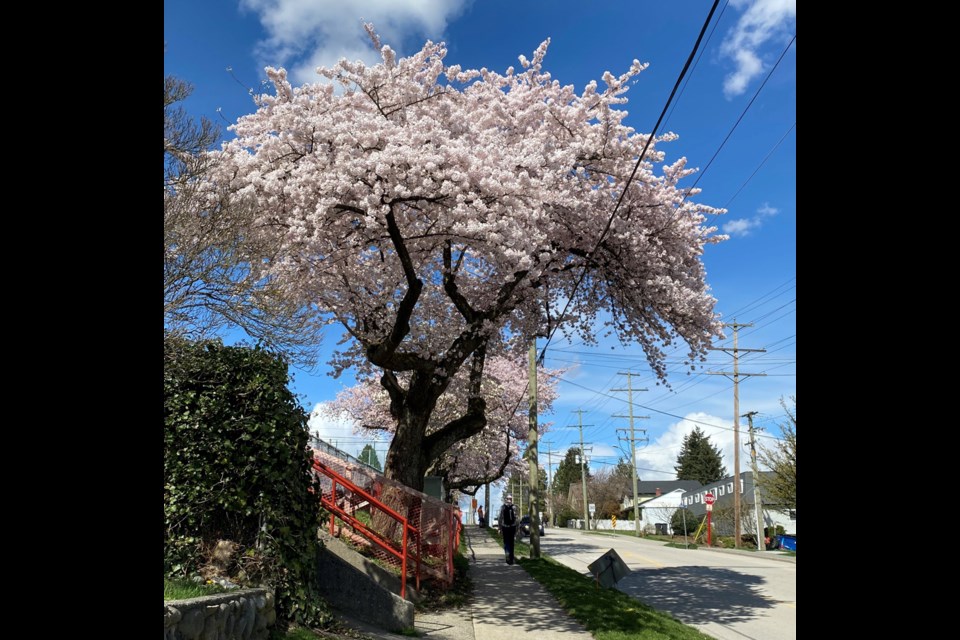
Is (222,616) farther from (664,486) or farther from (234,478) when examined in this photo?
(664,486)

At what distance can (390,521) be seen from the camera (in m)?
12.4

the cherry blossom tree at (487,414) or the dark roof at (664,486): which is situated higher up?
the cherry blossom tree at (487,414)

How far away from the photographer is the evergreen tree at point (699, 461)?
100062 millimetres

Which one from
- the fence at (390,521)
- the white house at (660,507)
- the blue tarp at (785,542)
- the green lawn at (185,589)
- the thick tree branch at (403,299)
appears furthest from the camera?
the white house at (660,507)

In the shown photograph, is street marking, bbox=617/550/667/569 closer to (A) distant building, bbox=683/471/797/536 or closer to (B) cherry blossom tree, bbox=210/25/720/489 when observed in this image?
(A) distant building, bbox=683/471/797/536

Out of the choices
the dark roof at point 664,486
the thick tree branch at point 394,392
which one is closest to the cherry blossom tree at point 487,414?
the thick tree branch at point 394,392

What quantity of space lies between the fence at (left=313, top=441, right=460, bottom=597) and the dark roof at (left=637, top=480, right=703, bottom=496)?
85.9 meters

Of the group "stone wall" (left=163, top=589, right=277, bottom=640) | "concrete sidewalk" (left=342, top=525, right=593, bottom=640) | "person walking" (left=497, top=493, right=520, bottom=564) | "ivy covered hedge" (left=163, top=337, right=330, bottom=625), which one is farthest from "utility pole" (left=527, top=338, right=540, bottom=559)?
"stone wall" (left=163, top=589, right=277, bottom=640)

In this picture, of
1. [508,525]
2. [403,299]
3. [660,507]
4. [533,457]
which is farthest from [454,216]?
[660,507]

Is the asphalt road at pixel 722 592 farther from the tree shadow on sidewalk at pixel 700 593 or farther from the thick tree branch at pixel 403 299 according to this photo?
the thick tree branch at pixel 403 299

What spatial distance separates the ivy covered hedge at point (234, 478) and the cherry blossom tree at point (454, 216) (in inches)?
155

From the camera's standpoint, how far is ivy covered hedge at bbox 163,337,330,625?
7.18 meters
